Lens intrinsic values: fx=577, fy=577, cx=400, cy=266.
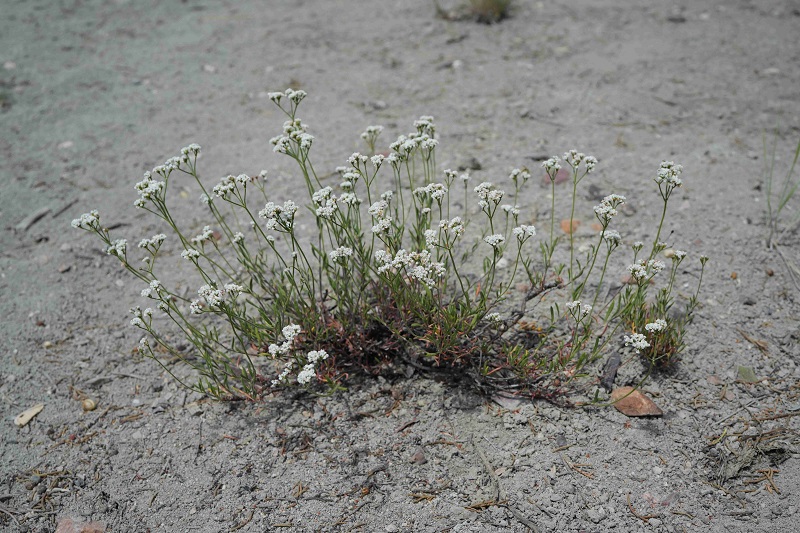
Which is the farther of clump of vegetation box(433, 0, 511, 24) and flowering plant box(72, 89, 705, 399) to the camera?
clump of vegetation box(433, 0, 511, 24)

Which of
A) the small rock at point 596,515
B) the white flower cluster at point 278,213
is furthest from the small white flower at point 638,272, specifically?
the white flower cluster at point 278,213

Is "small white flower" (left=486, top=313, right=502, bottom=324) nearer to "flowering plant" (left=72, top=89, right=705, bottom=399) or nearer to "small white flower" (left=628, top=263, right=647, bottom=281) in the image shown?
"flowering plant" (left=72, top=89, right=705, bottom=399)

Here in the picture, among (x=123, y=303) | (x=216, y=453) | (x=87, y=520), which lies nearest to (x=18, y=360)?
(x=123, y=303)

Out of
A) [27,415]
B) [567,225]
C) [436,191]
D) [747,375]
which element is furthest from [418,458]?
[27,415]

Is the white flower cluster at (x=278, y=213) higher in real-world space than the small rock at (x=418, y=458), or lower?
higher

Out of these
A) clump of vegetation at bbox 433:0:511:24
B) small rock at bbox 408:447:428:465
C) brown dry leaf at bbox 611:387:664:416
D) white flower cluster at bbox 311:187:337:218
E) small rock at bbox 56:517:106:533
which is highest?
clump of vegetation at bbox 433:0:511:24

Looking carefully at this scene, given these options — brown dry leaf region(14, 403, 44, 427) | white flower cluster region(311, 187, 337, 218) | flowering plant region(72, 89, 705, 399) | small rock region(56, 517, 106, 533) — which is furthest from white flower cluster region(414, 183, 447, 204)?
brown dry leaf region(14, 403, 44, 427)

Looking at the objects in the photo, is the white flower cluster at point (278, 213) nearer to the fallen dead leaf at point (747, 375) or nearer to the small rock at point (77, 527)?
the small rock at point (77, 527)
